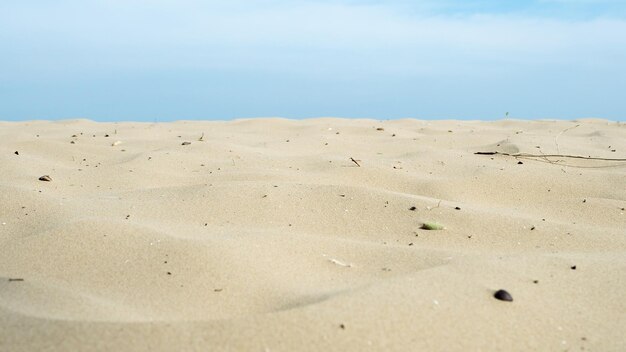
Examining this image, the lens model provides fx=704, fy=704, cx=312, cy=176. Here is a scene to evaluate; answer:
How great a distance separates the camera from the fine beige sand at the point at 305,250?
5.24 feet

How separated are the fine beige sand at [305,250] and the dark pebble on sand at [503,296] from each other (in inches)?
1.0

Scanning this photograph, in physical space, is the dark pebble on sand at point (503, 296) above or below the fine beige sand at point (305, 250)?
above

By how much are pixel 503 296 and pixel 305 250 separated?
68 cm

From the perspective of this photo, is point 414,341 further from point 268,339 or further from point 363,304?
point 268,339

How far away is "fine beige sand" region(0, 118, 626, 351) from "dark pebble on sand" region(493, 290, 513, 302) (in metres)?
0.03

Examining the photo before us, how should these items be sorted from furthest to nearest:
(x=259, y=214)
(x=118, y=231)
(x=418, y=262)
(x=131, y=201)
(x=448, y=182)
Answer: (x=448, y=182) < (x=131, y=201) < (x=259, y=214) < (x=118, y=231) < (x=418, y=262)

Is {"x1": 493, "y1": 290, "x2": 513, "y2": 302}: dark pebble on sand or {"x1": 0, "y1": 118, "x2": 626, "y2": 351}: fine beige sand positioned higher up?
{"x1": 493, "y1": 290, "x2": 513, "y2": 302}: dark pebble on sand

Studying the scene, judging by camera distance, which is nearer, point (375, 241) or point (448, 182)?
point (375, 241)

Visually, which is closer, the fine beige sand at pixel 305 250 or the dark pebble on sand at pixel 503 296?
the fine beige sand at pixel 305 250

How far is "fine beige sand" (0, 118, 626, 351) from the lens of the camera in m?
1.60

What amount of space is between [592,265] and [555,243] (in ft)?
1.08

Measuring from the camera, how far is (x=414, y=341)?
1562mm

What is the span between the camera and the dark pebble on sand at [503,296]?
182 centimetres

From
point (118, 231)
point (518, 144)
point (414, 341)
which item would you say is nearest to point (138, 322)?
point (414, 341)
